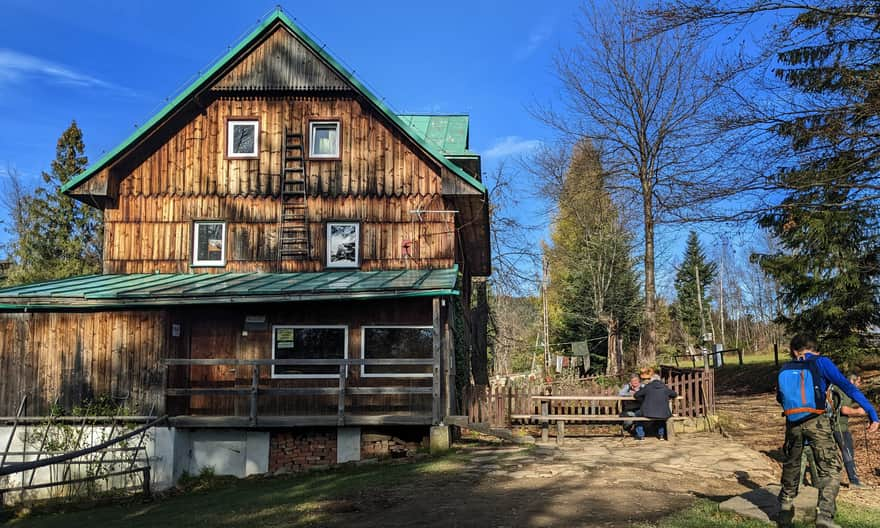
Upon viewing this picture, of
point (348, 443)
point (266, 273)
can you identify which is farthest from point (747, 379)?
point (266, 273)

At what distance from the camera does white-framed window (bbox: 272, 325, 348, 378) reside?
57.0 feet

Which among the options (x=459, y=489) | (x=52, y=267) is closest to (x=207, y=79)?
(x=459, y=489)

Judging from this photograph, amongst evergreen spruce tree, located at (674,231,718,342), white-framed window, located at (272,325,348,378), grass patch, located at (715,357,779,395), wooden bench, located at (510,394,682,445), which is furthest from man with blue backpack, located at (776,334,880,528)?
evergreen spruce tree, located at (674,231,718,342)

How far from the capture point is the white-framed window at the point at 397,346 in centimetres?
1731

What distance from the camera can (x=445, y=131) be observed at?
2206cm

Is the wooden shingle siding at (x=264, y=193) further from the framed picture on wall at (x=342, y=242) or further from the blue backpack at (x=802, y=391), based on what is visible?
the blue backpack at (x=802, y=391)

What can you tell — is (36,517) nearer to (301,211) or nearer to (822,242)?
(301,211)

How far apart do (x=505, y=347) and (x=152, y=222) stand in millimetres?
30256

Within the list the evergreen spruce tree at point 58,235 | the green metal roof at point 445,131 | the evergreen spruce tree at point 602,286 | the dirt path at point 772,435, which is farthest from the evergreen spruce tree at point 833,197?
the evergreen spruce tree at point 58,235

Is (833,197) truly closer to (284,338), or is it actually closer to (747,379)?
(284,338)

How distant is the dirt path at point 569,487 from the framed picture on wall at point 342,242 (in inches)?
246

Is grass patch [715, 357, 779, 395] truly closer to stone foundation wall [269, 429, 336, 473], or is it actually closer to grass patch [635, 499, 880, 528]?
stone foundation wall [269, 429, 336, 473]

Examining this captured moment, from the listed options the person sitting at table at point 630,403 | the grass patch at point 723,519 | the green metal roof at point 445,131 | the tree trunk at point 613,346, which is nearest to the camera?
the grass patch at point 723,519

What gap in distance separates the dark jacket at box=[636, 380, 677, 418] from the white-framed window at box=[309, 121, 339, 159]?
963cm
